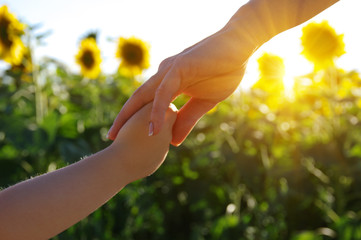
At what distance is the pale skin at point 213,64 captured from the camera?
2.42 feet

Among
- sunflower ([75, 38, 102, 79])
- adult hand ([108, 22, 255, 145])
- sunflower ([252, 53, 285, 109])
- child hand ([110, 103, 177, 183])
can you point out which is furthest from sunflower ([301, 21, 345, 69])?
sunflower ([75, 38, 102, 79])

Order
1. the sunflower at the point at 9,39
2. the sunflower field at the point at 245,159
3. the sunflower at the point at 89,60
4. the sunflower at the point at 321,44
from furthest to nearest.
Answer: the sunflower at the point at 89,60
the sunflower at the point at 9,39
the sunflower at the point at 321,44
the sunflower field at the point at 245,159

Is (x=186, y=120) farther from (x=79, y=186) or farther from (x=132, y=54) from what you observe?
(x=132, y=54)

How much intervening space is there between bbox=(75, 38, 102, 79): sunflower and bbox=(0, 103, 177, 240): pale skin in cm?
257

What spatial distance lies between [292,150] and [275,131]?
11 centimetres

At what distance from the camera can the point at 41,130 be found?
1.77 m

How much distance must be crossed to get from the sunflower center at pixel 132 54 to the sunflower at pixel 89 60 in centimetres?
22

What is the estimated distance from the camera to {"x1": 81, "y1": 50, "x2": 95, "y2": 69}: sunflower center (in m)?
3.32

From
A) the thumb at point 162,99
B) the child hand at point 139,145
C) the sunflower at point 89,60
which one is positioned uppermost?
the thumb at point 162,99

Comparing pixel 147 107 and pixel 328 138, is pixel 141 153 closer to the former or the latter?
pixel 147 107

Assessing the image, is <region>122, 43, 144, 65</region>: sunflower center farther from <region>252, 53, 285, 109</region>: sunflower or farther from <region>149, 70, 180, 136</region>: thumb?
<region>149, 70, 180, 136</region>: thumb

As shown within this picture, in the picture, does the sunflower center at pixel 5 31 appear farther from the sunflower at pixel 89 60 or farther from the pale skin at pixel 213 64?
the pale skin at pixel 213 64

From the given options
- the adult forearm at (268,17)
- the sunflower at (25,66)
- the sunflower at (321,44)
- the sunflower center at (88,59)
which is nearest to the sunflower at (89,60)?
the sunflower center at (88,59)

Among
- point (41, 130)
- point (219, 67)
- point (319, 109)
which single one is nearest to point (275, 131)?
point (319, 109)
